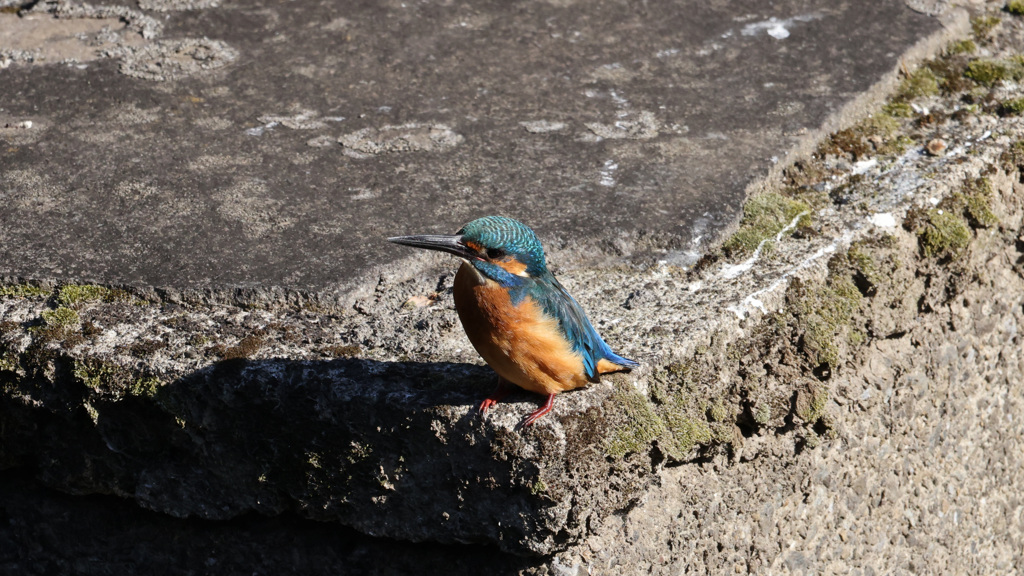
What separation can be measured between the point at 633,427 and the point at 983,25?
2973 mm

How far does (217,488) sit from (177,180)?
3.64 ft

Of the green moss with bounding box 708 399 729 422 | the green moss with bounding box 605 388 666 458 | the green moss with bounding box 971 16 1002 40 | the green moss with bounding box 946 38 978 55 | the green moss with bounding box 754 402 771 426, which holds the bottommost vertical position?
the green moss with bounding box 754 402 771 426

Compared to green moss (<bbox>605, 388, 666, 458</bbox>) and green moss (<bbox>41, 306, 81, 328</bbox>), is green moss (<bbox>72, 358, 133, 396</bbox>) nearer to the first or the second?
green moss (<bbox>41, 306, 81, 328</bbox>)

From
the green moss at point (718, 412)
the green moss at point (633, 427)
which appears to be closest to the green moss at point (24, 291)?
the green moss at point (633, 427)

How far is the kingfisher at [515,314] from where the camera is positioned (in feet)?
6.81

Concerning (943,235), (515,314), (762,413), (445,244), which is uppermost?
(445,244)

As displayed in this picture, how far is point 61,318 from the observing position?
2439 mm

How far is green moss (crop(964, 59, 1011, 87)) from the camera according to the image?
3.71 m

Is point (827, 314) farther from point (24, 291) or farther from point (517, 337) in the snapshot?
point (24, 291)

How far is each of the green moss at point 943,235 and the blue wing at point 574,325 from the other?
126 cm

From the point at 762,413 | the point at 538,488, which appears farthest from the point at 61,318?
the point at 762,413

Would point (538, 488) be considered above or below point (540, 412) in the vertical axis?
below

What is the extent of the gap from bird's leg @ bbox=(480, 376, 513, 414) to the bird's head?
0.25 metres

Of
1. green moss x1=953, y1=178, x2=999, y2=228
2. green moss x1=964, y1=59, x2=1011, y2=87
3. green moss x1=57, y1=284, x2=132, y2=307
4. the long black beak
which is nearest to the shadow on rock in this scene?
green moss x1=57, y1=284, x2=132, y2=307
